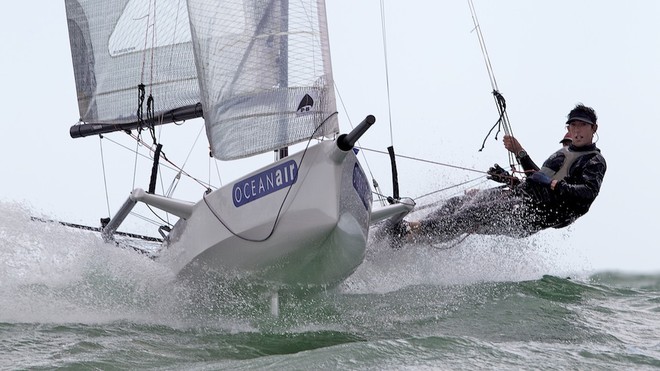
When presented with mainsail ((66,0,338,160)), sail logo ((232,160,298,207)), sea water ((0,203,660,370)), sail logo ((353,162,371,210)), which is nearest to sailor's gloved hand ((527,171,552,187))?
sea water ((0,203,660,370))

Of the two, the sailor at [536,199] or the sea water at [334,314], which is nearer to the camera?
the sea water at [334,314]

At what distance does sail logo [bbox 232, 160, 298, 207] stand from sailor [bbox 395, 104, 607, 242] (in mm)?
1952

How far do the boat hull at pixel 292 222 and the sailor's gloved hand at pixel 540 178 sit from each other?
1365mm

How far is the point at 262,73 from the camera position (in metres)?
6.80

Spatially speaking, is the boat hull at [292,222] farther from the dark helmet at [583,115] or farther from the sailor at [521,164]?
the dark helmet at [583,115]

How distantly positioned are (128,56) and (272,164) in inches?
131

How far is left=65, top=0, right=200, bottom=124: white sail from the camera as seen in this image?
9.07 m

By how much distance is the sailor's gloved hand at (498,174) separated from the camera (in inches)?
310

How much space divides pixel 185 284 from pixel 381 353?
200 cm

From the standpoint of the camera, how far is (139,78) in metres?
9.26

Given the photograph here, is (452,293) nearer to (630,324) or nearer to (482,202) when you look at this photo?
(482,202)

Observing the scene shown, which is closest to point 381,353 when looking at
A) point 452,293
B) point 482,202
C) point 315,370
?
point 315,370

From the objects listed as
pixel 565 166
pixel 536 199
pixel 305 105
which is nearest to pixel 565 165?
pixel 565 166

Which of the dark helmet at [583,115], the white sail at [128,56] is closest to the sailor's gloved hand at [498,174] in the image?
the dark helmet at [583,115]
